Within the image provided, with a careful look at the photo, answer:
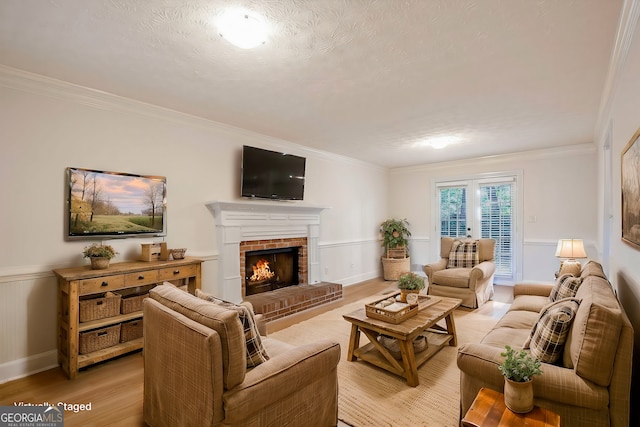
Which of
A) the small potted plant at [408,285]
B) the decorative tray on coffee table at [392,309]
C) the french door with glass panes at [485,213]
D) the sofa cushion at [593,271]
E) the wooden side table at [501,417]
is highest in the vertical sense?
the french door with glass panes at [485,213]

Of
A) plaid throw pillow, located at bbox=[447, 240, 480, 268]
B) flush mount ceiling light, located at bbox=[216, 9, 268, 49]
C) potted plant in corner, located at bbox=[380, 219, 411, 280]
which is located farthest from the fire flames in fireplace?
flush mount ceiling light, located at bbox=[216, 9, 268, 49]

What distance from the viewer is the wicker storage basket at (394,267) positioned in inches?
257

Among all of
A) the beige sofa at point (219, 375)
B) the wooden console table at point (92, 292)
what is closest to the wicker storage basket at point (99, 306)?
the wooden console table at point (92, 292)

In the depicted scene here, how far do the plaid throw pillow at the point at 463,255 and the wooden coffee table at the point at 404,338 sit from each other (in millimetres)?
1849

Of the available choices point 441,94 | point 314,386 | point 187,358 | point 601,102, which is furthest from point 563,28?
point 187,358

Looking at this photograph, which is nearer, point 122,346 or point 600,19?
point 600,19

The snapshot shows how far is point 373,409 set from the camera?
85.5 inches

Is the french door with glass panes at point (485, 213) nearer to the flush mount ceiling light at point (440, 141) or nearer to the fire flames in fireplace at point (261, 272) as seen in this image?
the flush mount ceiling light at point (440, 141)

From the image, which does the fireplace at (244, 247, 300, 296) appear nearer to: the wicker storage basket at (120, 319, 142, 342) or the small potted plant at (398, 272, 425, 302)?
the wicker storage basket at (120, 319, 142, 342)

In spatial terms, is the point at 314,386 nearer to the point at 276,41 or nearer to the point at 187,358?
the point at 187,358

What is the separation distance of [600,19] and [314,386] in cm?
282

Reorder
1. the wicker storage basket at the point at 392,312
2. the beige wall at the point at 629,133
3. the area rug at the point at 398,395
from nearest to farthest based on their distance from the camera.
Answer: the beige wall at the point at 629,133 < the area rug at the point at 398,395 < the wicker storage basket at the point at 392,312

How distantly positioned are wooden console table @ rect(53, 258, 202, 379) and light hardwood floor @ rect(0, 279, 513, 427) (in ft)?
0.31

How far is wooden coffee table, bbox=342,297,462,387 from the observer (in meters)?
2.48
